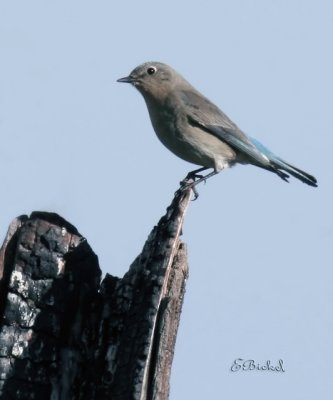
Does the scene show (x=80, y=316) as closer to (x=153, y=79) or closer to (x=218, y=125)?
(x=218, y=125)

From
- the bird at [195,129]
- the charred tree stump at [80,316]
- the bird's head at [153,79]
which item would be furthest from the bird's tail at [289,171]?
the charred tree stump at [80,316]

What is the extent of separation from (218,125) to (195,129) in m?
0.59

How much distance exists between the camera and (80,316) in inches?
233

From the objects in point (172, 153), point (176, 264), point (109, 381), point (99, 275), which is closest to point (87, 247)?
point (99, 275)

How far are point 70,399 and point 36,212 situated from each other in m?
1.23

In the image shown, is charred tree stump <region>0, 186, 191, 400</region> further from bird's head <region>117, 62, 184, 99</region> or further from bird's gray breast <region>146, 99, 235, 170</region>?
bird's head <region>117, 62, 184, 99</region>

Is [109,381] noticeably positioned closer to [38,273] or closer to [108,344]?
[108,344]

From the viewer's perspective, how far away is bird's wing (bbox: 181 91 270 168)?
12.2 meters

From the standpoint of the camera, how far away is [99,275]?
613cm

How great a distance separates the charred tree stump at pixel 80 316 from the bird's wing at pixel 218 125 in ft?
20.0

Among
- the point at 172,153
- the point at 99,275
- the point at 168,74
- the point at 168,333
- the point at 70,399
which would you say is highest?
the point at 168,74

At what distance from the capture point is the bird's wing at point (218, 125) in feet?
40.0

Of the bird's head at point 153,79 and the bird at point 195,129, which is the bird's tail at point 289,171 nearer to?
the bird at point 195,129

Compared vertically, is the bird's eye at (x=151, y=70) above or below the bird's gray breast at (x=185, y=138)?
above
